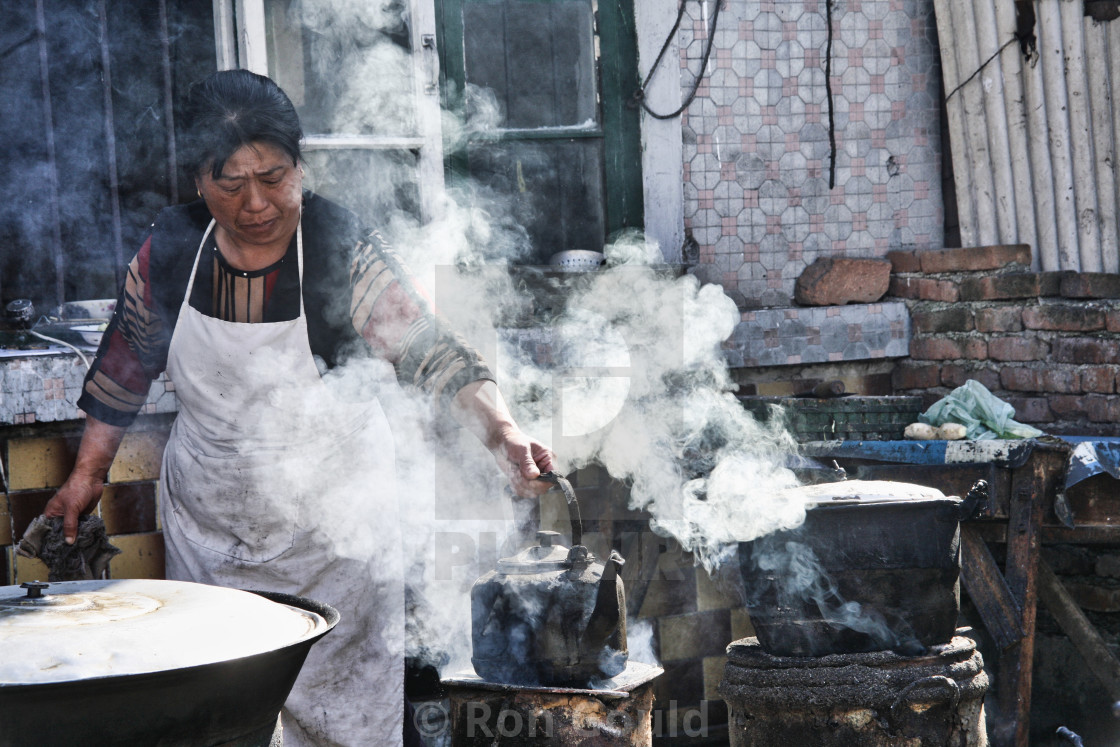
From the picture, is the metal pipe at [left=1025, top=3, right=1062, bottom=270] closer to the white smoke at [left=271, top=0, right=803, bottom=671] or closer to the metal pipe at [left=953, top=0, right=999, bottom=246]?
the metal pipe at [left=953, top=0, right=999, bottom=246]

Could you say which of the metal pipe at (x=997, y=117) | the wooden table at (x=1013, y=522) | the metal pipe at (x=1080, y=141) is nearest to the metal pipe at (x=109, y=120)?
the wooden table at (x=1013, y=522)

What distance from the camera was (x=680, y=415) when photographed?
4.69 meters

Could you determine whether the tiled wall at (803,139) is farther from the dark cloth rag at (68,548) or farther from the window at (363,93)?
the dark cloth rag at (68,548)

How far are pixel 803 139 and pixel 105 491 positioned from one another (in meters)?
3.74

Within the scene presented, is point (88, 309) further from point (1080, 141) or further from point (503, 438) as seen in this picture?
point (1080, 141)

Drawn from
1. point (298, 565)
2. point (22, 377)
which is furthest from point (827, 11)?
point (22, 377)

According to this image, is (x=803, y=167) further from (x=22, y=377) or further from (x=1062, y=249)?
(x=22, y=377)

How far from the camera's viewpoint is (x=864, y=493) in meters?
3.32

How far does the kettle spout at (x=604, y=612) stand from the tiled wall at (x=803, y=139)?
251cm

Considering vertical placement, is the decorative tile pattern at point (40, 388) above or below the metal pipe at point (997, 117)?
below

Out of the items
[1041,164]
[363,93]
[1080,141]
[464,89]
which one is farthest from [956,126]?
[363,93]

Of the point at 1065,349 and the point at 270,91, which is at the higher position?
the point at 270,91

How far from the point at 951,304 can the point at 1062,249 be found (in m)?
0.59

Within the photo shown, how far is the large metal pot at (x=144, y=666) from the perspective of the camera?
2.00 meters
